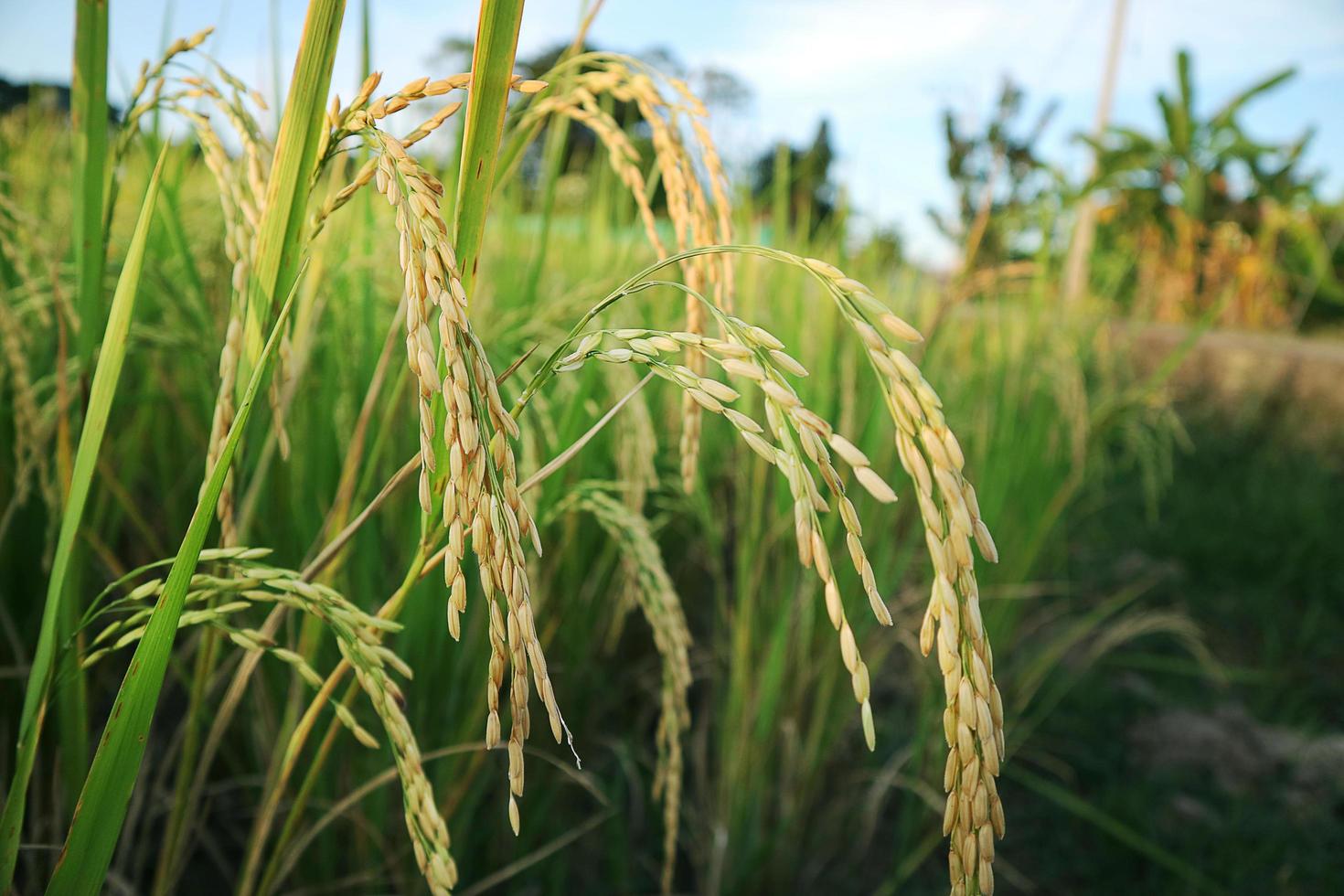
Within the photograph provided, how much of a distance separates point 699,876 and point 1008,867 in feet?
2.09

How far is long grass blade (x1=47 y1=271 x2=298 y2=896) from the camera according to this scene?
0.56m

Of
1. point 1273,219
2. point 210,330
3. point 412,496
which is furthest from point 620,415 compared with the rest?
point 1273,219

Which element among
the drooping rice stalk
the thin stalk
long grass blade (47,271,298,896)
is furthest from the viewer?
the thin stalk

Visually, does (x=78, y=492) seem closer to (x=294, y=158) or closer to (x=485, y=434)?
(x=294, y=158)

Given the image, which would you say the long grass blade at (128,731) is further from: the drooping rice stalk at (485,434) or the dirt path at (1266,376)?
the dirt path at (1266,376)

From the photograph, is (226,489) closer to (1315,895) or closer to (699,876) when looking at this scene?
(699,876)

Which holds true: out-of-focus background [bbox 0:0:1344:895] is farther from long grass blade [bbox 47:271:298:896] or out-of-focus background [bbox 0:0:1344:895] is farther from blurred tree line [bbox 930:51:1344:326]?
blurred tree line [bbox 930:51:1344:326]

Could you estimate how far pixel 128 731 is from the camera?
23.0 inches

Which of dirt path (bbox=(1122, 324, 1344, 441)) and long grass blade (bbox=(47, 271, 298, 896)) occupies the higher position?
dirt path (bbox=(1122, 324, 1344, 441))

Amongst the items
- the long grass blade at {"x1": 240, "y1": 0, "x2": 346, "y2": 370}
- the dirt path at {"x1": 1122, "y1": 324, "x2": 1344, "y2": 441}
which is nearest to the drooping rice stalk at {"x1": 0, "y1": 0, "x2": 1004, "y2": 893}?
the long grass blade at {"x1": 240, "y1": 0, "x2": 346, "y2": 370}

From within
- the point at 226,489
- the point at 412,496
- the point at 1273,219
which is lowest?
the point at 412,496

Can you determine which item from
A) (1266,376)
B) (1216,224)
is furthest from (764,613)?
(1216,224)

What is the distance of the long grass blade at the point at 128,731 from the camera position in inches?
22.0

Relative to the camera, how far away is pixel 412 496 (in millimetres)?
1277
